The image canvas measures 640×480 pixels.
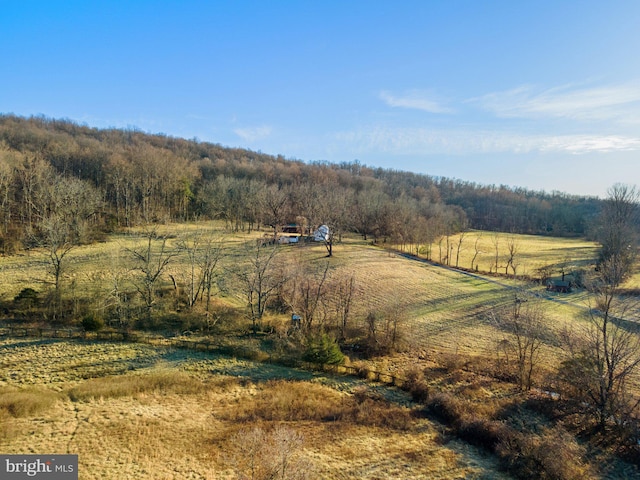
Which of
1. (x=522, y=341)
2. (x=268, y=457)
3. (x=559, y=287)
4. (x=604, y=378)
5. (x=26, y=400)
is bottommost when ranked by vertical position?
(x=26, y=400)

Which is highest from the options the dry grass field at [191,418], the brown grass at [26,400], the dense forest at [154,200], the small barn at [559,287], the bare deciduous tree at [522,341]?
the dense forest at [154,200]

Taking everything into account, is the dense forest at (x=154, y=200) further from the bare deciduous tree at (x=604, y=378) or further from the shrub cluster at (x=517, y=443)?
the bare deciduous tree at (x=604, y=378)

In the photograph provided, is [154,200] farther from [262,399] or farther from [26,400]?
[262,399]

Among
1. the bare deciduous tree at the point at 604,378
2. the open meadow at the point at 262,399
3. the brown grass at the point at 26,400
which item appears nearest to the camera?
the open meadow at the point at 262,399

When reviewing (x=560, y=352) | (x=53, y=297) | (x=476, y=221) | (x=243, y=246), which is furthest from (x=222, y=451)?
(x=476, y=221)

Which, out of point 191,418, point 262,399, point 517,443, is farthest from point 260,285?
point 517,443

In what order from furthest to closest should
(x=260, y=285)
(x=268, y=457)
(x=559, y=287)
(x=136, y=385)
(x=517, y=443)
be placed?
(x=559, y=287), (x=260, y=285), (x=136, y=385), (x=517, y=443), (x=268, y=457)

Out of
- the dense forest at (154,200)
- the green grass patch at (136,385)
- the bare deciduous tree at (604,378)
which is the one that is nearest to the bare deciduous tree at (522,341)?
the bare deciduous tree at (604,378)

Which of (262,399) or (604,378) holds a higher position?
(604,378)

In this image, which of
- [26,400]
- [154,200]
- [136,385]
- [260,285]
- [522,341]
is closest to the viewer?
[26,400]

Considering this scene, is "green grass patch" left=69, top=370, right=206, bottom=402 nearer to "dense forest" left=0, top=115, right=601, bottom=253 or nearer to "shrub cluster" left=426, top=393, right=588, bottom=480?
"shrub cluster" left=426, top=393, right=588, bottom=480

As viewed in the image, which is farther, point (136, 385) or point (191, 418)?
point (136, 385)
